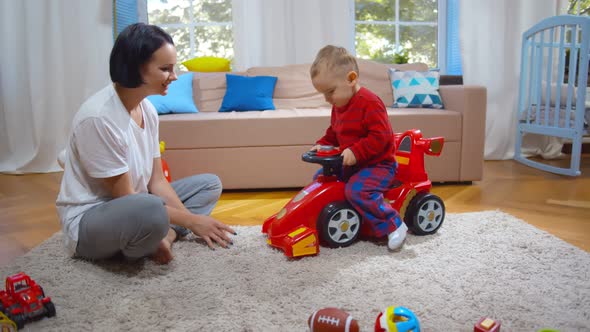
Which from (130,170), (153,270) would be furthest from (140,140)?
(153,270)

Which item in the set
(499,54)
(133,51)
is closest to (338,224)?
(133,51)

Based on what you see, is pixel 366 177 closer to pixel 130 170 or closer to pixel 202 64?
pixel 130 170

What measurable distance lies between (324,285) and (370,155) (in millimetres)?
459

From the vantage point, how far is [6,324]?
1.02 m

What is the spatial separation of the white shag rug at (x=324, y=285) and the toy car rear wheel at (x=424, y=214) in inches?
1.9

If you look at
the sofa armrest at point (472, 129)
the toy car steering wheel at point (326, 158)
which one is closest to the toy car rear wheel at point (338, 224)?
the toy car steering wheel at point (326, 158)

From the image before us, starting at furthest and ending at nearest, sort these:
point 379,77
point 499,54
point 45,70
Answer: point 499,54
point 45,70
point 379,77

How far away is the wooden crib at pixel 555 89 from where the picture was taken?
2.74 metres

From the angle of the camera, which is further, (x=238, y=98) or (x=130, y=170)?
(x=238, y=98)

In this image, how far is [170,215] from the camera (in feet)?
4.85

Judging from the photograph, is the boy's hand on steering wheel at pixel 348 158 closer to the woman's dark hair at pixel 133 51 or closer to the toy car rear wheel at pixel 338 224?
the toy car rear wheel at pixel 338 224

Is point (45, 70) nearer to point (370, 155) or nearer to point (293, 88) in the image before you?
point (293, 88)

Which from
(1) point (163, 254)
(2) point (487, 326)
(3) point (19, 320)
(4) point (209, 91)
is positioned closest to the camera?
(2) point (487, 326)

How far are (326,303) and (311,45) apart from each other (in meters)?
2.48
